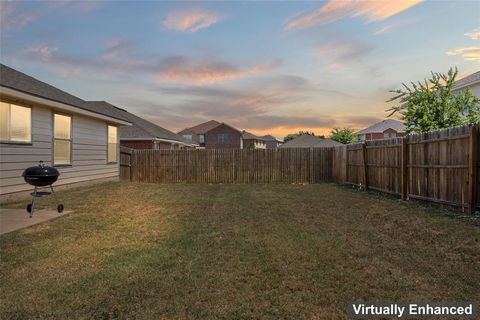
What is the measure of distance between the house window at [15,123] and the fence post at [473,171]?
11.2 m

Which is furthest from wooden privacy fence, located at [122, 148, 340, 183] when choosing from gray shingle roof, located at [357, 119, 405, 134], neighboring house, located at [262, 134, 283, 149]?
neighboring house, located at [262, 134, 283, 149]

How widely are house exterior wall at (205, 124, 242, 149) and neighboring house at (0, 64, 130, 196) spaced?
47.4 m

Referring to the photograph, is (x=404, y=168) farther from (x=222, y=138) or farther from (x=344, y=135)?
(x=222, y=138)

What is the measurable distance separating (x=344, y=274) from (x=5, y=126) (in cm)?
924

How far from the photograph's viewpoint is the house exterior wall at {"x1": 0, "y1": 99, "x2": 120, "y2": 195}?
29.8 ft

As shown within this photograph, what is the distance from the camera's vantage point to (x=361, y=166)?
13984 mm

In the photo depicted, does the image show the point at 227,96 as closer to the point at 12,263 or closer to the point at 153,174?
the point at 153,174

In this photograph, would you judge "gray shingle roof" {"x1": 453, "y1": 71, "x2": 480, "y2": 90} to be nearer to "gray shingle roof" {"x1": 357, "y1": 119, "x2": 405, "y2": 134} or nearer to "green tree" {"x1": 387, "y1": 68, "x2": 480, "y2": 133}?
"green tree" {"x1": 387, "y1": 68, "x2": 480, "y2": 133}

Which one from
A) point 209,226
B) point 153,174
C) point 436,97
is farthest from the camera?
point 153,174

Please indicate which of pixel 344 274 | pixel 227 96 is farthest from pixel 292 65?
pixel 227 96

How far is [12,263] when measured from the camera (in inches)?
165

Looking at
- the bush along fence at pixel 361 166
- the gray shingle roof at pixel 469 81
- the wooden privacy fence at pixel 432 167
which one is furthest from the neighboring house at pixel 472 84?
the wooden privacy fence at pixel 432 167

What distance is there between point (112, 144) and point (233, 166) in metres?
6.30

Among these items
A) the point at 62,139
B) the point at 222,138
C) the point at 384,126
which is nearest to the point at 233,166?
the point at 62,139
